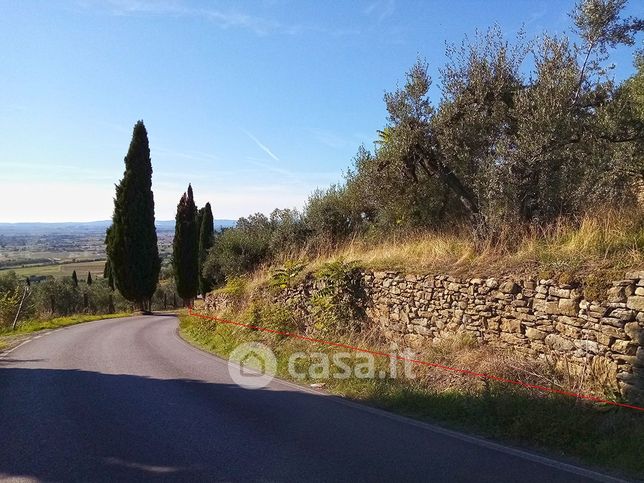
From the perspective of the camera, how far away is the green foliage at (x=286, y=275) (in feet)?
49.6

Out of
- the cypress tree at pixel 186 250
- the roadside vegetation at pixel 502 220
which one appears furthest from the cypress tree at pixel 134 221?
the roadside vegetation at pixel 502 220

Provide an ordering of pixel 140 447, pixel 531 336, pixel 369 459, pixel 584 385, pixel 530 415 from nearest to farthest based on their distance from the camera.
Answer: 1. pixel 369 459
2. pixel 140 447
3. pixel 530 415
4. pixel 584 385
5. pixel 531 336

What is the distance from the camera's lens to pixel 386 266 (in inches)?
467

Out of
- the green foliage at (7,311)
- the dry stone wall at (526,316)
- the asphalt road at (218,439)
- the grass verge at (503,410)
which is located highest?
the dry stone wall at (526,316)

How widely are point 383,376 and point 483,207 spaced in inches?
192

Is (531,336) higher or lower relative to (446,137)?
lower

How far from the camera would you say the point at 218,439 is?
20.5 ft

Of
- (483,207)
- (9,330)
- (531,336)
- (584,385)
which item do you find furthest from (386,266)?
(9,330)

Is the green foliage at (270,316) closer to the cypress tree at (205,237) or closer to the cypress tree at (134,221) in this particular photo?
the cypress tree at (134,221)

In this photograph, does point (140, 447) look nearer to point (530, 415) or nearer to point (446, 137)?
point (530, 415)

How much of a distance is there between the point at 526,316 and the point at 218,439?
16.5 ft

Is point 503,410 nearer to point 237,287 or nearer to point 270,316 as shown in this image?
point 270,316

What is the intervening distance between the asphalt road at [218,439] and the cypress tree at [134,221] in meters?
25.0

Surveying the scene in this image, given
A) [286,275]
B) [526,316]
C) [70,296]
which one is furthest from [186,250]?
[526,316]
